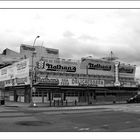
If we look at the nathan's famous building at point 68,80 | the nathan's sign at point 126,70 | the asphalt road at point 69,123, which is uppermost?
the nathan's sign at point 126,70

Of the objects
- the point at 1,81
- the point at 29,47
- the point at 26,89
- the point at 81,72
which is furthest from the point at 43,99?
the point at 29,47

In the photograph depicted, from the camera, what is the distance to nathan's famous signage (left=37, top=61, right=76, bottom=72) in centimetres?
5331

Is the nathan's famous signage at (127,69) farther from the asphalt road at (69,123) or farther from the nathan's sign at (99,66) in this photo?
the asphalt road at (69,123)

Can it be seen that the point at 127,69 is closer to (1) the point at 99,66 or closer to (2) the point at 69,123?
(1) the point at 99,66

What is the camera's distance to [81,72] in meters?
60.2

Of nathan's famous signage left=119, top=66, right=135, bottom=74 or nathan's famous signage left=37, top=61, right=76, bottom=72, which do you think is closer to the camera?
nathan's famous signage left=37, top=61, right=76, bottom=72

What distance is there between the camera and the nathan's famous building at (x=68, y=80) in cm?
5372

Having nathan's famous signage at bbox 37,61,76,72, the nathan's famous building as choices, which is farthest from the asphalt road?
nathan's famous signage at bbox 37,61,76,72

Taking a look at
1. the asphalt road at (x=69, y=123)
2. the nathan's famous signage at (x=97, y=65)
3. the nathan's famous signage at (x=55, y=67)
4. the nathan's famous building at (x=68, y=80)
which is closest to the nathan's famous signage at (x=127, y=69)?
the nathan's famous building at (x=68, y=80)

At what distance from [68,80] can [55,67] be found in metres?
4.11

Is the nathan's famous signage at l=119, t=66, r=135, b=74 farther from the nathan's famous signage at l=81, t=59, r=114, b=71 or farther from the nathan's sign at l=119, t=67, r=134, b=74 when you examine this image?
the nathan's famous signage at l=81, t=59, r=114, b=71

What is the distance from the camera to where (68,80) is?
57438mm

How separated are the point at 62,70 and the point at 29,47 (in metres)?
38.7

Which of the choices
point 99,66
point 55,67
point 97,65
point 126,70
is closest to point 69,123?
point 55,67
